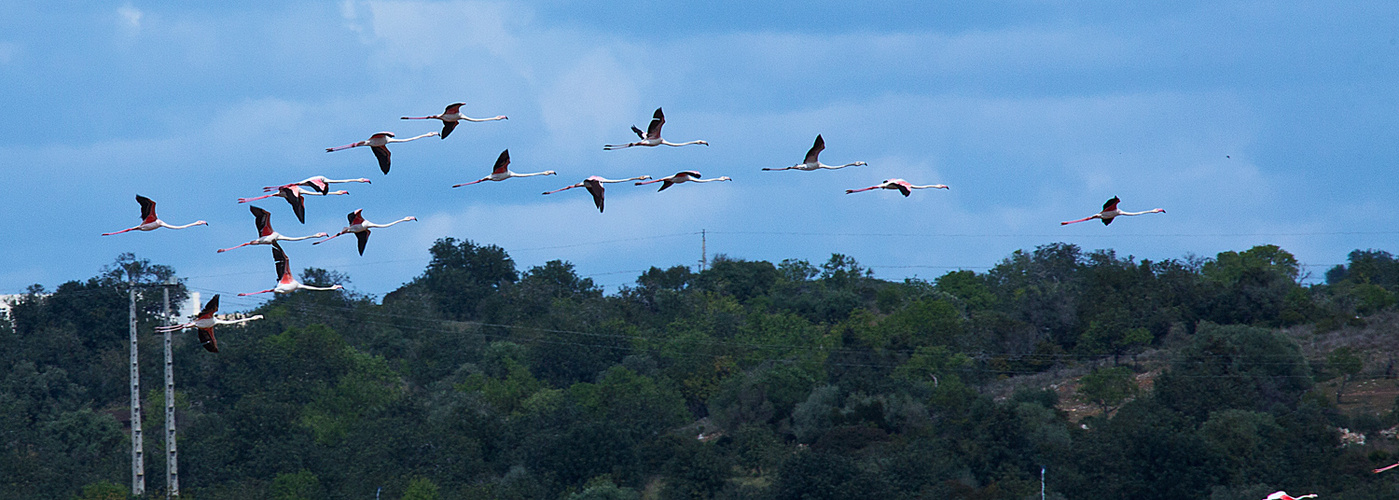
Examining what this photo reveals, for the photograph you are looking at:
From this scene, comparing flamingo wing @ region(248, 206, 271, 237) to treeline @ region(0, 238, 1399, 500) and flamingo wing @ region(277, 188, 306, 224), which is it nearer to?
flamingo wing @ region(277, 188, 306, 224)

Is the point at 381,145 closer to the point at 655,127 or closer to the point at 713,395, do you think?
the point at 655,127

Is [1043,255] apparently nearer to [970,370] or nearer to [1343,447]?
[970,370]

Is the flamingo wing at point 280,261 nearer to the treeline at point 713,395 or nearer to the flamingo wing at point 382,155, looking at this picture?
the flamingo wing at point 382,155

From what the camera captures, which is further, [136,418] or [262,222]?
[136,418]

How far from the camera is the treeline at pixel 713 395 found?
65562mm

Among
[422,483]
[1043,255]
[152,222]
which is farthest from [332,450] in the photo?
[1043,255]

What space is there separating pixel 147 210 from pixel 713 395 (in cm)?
6485

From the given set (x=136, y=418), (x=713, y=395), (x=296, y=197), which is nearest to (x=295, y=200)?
(x=296, y=197)

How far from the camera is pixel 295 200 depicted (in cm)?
2569


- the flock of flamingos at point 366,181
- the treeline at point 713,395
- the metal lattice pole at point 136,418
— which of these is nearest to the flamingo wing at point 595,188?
the flock of flamingos at point 366,181

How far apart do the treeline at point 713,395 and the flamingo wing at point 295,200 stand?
40.4 meters

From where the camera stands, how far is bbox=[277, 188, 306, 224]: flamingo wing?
25.5 metres

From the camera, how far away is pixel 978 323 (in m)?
96.0

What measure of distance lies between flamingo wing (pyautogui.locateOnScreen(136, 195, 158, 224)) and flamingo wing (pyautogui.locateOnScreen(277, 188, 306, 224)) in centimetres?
268
